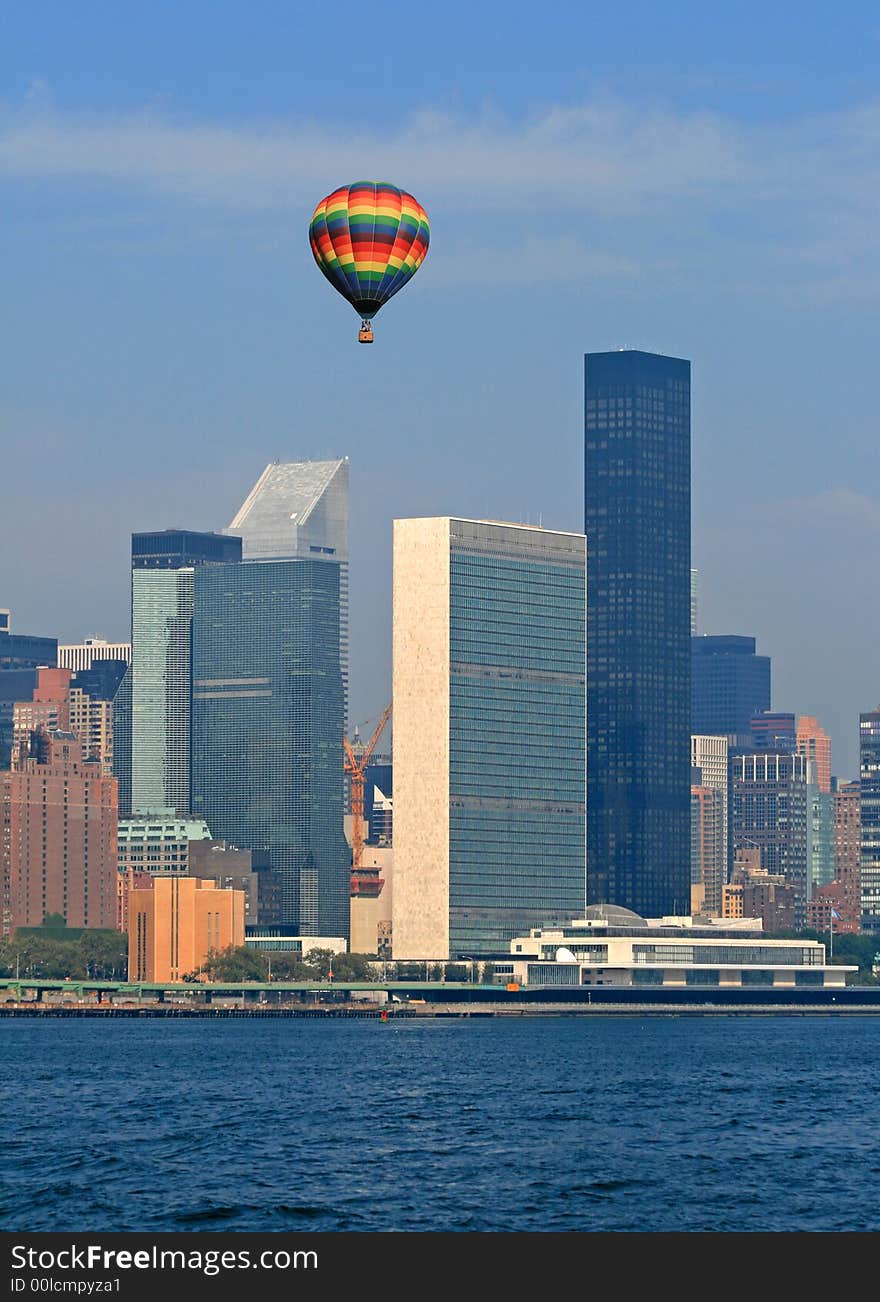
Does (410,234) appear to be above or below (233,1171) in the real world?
above

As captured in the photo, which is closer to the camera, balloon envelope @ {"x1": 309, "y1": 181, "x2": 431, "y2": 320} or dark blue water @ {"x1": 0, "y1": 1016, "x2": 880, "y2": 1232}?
dark blue water @ {"x1": 0, "y1": 1016, "x2": 880, "y2": 1232}

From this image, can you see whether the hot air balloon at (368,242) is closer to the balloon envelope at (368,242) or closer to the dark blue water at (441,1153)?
the balloon envelope at (368,242)

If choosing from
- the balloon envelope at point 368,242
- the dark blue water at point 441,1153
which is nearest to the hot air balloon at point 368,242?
the balloon envelope at point 368,242

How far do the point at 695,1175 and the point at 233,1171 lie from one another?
17.5 m

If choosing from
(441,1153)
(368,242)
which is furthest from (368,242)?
(441,1153)

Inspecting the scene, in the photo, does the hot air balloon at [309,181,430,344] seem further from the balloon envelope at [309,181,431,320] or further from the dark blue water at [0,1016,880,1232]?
the dark blue water at [0,1016,880,1232]

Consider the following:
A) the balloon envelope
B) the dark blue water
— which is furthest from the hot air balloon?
the dark blue water

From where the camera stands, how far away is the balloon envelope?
11769 centimetres

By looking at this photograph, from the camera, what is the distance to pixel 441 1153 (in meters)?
108

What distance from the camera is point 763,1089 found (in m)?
155

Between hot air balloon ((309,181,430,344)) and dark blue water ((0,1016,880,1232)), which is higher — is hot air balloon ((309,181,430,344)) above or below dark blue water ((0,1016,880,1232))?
above

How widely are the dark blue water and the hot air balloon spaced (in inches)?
1455

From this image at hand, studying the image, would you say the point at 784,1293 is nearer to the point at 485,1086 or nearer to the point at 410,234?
the point at 410,234

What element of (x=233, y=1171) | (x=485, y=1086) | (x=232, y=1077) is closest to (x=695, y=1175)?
(x=233, y=1171)
